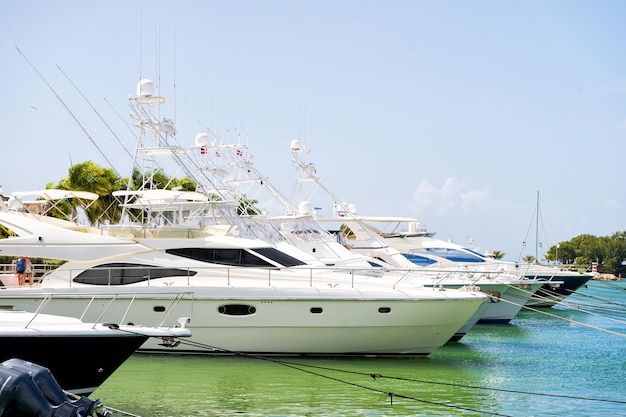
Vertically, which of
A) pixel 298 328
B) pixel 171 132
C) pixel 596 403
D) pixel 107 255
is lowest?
pixel 596 403

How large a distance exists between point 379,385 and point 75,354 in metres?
6.59

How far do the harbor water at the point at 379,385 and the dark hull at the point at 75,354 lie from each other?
818 mm

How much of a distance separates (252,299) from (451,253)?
2530 centimetres

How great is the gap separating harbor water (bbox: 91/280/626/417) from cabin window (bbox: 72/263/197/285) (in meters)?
1.84

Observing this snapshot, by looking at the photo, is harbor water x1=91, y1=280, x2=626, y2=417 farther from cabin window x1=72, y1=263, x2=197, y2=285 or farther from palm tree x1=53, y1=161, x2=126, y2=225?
palm tree x1=53, y1=161, x2=126, y2=225

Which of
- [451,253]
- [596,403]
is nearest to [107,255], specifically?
[596,403]

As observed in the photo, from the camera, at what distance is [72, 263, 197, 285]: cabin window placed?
20.3 m

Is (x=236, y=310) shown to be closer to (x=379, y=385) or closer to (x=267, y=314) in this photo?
(x=267, y=314)

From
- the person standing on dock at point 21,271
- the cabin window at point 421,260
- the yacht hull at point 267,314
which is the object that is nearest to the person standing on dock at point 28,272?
the person standing on dock at point 21,271

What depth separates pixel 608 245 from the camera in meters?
137

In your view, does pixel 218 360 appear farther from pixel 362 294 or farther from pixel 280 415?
pixel 280 415

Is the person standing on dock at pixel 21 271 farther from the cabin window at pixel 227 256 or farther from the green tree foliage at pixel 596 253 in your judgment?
the green tree foliage at pixel 596 253

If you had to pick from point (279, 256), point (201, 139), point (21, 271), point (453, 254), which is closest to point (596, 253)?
point (453, 254)

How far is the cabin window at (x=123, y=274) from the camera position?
66.6 ft
